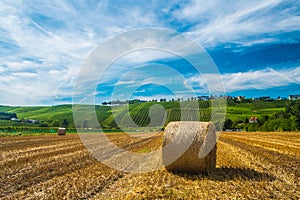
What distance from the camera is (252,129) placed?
63219 millimetres

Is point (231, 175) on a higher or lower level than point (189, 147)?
lower

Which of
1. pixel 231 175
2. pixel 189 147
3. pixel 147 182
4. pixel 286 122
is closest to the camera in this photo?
pixel 147 182

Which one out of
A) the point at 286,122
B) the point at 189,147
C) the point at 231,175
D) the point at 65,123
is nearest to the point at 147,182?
the point at 189,147

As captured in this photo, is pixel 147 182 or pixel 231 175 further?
pixel 231 175

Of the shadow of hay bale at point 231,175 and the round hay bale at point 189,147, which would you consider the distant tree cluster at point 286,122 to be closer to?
the shadow of hay bale at point 231,175

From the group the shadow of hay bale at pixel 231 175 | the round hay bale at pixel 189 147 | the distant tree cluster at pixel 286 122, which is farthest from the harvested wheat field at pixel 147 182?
the distant tree cluster at pixel 286 122

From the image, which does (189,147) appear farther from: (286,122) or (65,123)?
(65,123)

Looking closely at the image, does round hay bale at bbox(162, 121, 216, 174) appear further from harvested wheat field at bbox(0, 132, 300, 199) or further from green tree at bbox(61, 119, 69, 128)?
green tree at bbox(61, 119, 69, 128)

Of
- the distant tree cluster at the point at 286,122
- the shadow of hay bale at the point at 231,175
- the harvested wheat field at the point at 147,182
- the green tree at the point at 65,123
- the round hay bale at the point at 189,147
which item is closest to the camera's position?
the harvested wheat field at the point at 147,182

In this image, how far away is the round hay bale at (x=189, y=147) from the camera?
30.9ft

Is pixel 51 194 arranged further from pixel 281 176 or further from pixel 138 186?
pixel 281 176

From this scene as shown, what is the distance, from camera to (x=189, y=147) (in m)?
9.64

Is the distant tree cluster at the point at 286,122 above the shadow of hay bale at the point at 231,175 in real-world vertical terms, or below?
above

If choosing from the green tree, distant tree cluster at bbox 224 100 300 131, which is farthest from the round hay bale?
the green tree
